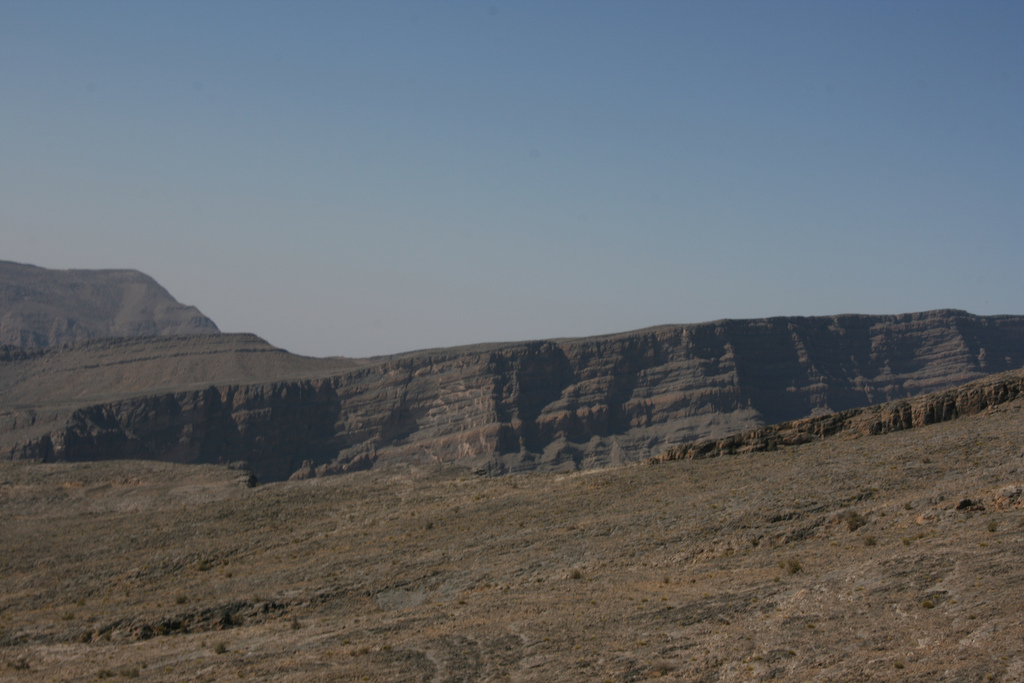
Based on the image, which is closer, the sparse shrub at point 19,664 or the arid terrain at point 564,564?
the arid terrain at point 564,564

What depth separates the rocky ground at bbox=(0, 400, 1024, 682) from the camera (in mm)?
28500

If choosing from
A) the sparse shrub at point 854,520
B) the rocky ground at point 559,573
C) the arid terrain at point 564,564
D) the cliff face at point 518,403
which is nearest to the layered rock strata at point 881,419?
the arid terrain at point 564,564

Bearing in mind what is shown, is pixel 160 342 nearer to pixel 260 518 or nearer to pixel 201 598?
pixel 260 518

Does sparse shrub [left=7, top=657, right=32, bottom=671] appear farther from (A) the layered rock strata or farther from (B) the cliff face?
(B) the cliff face

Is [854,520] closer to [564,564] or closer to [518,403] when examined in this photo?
[564,564]

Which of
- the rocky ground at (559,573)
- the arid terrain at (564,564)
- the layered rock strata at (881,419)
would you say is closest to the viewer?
the rocky ground at (559,573)

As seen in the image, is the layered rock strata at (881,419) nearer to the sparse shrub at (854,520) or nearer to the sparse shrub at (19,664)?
the sparse shrub at (854,520)

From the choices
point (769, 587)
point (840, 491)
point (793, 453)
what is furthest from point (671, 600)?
point (793, 453)

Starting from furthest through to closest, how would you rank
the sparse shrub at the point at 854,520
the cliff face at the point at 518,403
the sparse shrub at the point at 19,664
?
the cliff face at the point at 518,403 → the sparse shrub at the point at 854,520 → the sparse shrub at the point at 19,664

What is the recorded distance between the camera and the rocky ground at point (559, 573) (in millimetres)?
28500

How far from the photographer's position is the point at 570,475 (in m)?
61.0

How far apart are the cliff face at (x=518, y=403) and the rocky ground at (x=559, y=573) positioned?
294ft

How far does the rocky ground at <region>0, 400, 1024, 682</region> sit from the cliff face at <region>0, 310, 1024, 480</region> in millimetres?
89547

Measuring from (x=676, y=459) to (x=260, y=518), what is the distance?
26.2 meters
